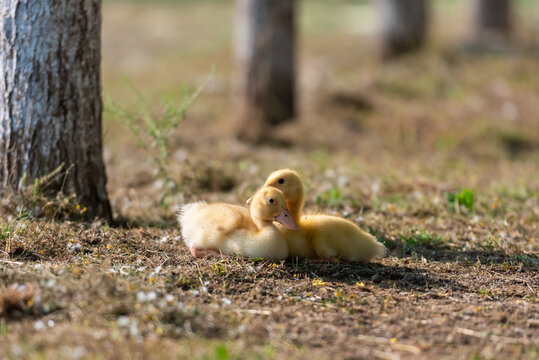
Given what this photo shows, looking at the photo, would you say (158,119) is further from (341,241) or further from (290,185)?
(341,241)

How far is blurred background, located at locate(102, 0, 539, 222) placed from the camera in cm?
699

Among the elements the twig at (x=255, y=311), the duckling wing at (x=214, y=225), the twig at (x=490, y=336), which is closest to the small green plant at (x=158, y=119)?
the duckling wing at (x=214, y=225)

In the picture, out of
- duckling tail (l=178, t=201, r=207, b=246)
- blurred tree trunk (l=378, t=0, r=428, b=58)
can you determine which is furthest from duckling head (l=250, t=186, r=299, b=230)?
blurred tree trunk (l=378, t=0, r=428, b=58)

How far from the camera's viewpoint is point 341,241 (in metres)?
4.82

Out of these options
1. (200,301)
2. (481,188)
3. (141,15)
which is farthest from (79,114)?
(141,15)

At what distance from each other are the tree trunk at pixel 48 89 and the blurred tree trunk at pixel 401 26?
31.7ft

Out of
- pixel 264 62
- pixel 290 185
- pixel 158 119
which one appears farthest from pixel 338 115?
pixel 290 185

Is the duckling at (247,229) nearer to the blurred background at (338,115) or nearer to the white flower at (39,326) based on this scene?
the blurred background at (338,115)

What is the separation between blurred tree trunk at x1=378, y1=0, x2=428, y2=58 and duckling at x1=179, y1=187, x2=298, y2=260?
33.7 feet

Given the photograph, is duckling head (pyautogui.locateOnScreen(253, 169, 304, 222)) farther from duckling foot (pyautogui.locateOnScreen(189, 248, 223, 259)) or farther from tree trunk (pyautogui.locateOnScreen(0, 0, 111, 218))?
tree trunk (pyautogui.locateOnScreen(0, 0, 111, 218))

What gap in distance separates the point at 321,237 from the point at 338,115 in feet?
22.7

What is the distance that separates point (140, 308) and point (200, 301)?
46cm

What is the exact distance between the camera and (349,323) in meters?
3.82

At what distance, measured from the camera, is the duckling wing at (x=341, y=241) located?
4832mm
